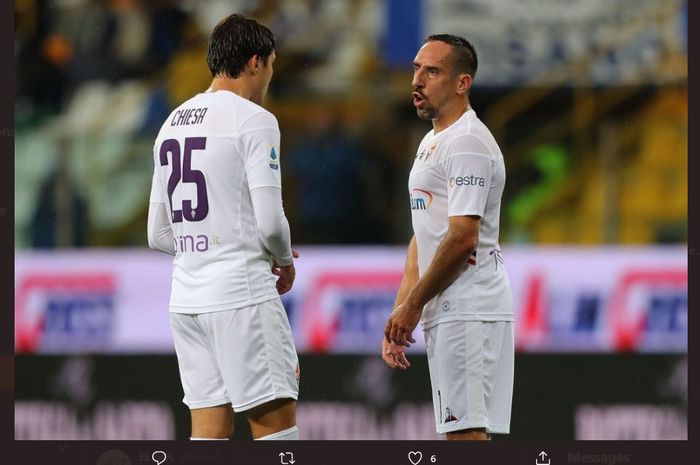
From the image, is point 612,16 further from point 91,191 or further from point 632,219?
point 91,191

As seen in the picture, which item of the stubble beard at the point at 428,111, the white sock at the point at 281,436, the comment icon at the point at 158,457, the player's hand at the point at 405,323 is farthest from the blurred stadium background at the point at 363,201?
the white sock at the point at 281,436

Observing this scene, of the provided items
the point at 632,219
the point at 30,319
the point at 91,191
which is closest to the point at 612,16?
the point at 632,219

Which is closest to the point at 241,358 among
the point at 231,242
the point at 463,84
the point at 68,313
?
the point at 231,242

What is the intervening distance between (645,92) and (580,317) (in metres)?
1.79

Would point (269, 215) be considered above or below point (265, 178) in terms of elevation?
below

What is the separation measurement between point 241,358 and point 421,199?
0.98 metres

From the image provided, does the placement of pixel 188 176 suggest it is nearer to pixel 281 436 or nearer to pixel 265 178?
pixel 265 178

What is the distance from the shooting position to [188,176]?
4469 mm

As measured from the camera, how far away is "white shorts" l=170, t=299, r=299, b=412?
Answer: 4461mm

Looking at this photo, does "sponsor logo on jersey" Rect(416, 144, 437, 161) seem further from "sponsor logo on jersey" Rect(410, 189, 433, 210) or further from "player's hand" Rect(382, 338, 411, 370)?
"player's hand" Rect(382, 338, 411, 370)

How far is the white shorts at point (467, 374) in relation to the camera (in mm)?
4816

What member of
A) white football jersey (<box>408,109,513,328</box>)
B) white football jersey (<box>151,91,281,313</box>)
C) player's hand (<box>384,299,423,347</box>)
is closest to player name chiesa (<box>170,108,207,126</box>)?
white football jersey (<box>151,91,281,313</box>)

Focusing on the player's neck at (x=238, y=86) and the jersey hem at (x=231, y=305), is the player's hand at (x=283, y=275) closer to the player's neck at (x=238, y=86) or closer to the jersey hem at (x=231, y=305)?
the jersey hem at (x=231, y=305)

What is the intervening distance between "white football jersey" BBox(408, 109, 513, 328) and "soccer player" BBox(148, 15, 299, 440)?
630 mm
